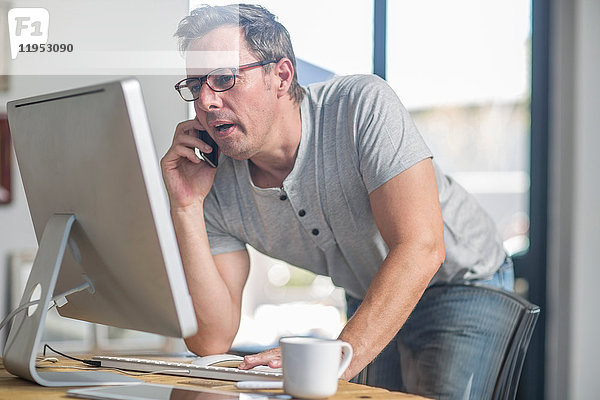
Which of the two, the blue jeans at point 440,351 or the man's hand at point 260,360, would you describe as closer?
the man's hand at point 260,360

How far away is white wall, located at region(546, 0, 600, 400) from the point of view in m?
2.88

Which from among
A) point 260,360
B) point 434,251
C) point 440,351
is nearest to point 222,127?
point 434,251

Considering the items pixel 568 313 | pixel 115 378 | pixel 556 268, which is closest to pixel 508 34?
pixel 556 268

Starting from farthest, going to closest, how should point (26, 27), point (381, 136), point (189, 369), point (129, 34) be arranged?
point (26, 27)
point (129, 34)
point (381, 136)
point (189, 369)

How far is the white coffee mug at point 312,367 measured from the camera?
0.86 meters

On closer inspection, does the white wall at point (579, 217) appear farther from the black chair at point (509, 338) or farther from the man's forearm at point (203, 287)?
the man's forearm at point (203, 287)

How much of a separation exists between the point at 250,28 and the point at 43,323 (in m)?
0.94

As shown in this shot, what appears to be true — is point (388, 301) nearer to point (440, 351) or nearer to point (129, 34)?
point (440, 351)

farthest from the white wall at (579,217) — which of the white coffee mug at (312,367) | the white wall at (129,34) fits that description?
the white coffee mug at (312,367)

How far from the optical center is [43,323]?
98 cm

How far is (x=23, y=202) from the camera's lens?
2.83 metres

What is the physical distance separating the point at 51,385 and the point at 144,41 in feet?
5.90

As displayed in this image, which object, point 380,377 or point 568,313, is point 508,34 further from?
point 380,377

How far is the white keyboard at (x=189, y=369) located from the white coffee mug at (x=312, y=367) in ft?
0.37
